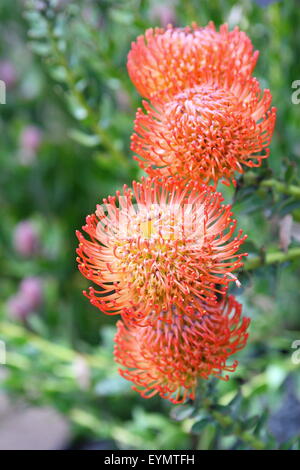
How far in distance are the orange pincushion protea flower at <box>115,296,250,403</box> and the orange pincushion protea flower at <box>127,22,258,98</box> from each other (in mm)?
162

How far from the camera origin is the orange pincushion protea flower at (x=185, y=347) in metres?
0.33

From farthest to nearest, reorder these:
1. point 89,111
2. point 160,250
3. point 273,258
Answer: point 89,111 < point 273,258 < point 160,250

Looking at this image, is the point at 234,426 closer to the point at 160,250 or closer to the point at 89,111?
the point at 160,250

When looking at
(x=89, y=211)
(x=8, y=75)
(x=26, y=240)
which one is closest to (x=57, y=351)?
(x=26, y=240)

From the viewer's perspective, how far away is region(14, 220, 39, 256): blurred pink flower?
97 cm

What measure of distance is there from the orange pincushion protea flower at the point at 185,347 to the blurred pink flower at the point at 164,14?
570 millimetres

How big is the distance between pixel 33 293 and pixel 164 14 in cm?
54

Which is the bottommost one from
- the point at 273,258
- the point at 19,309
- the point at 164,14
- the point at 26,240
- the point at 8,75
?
the point at 273,258

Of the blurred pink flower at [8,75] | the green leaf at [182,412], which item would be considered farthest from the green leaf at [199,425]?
the blurred pink flower at [8,75]

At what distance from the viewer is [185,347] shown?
33 cm

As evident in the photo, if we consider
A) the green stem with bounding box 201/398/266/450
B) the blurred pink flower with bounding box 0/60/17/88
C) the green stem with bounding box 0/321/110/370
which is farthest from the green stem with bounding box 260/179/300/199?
the blurred pink flower with bounding box 0/60/17/88

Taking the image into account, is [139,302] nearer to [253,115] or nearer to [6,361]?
[253,115]

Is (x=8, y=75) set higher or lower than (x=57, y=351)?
higher

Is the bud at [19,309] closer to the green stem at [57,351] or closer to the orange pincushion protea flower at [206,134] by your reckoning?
the green stem at [57,351]
